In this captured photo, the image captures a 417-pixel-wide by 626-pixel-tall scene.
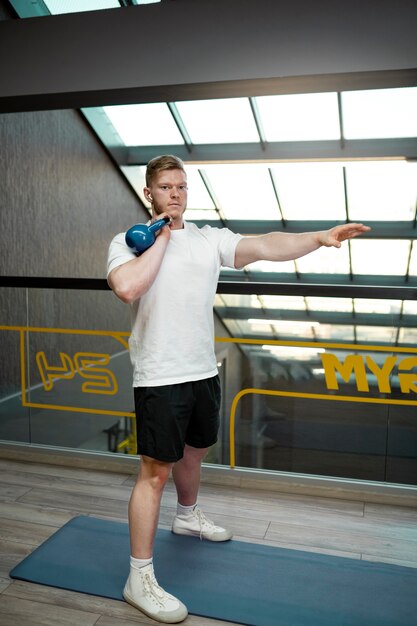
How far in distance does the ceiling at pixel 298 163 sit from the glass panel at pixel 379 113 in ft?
0.04

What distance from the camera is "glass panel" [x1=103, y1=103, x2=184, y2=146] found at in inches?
295

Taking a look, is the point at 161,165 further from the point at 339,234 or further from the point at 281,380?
the point at 281,380

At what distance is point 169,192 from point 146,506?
1.10m

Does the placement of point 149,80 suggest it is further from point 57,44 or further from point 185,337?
point 185,337

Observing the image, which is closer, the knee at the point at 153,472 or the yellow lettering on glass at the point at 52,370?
the knee at the point at 153,472

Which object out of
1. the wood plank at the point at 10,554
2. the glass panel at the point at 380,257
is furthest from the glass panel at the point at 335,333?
the glass panel at the point at 380,257

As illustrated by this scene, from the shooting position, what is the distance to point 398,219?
340 inches

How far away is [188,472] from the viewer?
93.2 inches

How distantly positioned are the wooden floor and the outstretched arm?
49.9 inches

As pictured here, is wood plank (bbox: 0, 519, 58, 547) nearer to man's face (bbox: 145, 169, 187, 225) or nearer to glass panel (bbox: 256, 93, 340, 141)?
man's face (bbox: 145, 169, 187, 225)

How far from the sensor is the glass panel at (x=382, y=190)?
789cm

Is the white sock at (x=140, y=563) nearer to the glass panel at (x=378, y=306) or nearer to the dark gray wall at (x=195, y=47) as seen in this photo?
the glass panel at (x=378, y=306)

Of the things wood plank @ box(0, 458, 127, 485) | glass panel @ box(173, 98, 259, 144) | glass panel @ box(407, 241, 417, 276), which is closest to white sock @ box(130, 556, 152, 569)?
wood plank @ box(0, 458, 127, 485)

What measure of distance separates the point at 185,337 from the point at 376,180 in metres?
6.87
